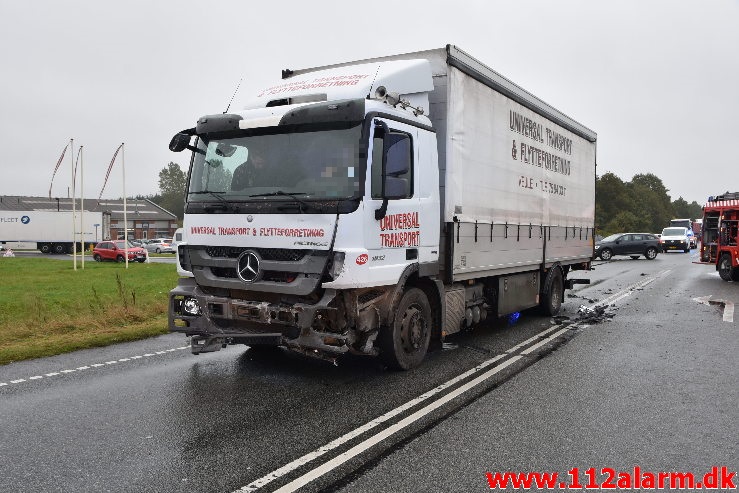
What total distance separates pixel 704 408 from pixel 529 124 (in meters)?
5.53

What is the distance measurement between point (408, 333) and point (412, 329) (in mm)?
90

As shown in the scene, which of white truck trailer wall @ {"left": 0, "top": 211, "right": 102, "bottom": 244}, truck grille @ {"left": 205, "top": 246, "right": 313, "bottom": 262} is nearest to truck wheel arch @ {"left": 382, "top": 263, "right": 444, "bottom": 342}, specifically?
truck grille @ {"left": 205, "top": 246, "right": 313, "bottom": 262}

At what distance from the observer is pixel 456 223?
7121mm

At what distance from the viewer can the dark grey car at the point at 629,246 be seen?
33625 millimetres

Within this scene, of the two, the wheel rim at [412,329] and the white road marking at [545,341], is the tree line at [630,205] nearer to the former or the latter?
the white road marking at [545,341]

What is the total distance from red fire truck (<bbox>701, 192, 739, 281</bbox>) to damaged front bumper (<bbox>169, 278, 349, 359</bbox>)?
1837 centimetres

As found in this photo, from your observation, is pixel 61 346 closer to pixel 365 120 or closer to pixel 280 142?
pixel 280 142

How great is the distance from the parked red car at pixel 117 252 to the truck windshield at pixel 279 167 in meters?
33.1

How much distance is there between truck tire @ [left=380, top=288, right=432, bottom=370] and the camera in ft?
20.4

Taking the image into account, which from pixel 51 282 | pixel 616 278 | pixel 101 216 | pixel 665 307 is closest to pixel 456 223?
pixel 665 307

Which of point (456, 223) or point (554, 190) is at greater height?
point (554, 190)

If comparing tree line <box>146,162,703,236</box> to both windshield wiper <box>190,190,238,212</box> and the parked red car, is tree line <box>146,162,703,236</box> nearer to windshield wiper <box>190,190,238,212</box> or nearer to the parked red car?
the parked red car

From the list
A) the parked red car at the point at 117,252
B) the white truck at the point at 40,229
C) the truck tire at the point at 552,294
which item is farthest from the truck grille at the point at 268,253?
the white truck at the point at 40,229

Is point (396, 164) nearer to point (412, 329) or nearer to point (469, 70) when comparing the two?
point (412, 329)
